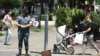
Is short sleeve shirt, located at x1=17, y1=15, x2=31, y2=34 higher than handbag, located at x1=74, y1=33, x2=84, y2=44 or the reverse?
higher

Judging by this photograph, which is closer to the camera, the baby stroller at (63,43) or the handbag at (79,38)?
the handbag at (79,38)

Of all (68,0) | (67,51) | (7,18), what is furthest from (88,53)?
(68,0)

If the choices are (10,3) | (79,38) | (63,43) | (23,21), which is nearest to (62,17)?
(63,43)

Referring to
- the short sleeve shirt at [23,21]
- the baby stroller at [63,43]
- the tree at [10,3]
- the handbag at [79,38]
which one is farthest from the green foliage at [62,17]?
the tree at [10,3]

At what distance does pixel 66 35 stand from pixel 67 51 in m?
0.66

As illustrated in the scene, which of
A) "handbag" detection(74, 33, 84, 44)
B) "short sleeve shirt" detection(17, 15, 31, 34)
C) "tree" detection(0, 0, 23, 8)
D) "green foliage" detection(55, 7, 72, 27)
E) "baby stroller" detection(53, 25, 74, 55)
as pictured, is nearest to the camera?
"short sleeve shirt" detection(17, 15, 31, 34)

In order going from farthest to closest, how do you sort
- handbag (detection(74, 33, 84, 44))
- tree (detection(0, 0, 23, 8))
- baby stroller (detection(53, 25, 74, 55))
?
tree (detection(0, 0, 23, 8)) < baby stroller (detection(53, 25, 74, 55)) < handbag (detection(74, 33, 84, 44))

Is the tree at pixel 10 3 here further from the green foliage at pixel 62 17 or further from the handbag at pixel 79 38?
the handbag at pixel 79 38

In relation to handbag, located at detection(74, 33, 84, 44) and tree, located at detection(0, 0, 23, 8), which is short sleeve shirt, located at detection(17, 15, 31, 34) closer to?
handbag, located at detection(74, 33, 84, 44)

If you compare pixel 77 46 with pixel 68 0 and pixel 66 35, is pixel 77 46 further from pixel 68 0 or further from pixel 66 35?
pixel 68 0

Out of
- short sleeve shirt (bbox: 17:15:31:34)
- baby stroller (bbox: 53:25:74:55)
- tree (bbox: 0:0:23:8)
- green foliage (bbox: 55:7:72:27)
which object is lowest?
baby stroller (bbox: 53:25:74:55)

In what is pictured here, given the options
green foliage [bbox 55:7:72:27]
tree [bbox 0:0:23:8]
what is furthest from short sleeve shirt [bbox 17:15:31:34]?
tree [bbox 0:0:23:8]

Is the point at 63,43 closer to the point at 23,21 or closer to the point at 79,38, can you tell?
the point at 79,38

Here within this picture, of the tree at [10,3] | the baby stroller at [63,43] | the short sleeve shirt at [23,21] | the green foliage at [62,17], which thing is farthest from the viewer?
the tree at [10,3]
